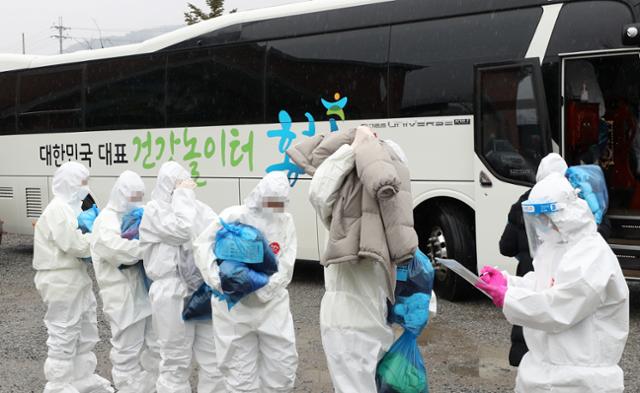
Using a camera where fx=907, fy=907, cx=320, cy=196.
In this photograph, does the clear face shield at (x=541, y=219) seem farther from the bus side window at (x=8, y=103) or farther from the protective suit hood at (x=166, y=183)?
the bus side window at (x=8, y=103)

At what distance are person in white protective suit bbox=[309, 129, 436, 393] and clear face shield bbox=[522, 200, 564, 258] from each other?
0.74m

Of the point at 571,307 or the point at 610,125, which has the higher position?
the point at 610,125

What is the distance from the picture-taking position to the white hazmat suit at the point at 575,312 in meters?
3.88

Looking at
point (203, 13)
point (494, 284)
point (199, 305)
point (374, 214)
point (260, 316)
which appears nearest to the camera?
point (494, 284)

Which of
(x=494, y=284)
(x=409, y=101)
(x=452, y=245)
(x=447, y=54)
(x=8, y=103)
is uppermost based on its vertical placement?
(x=447, y=54)

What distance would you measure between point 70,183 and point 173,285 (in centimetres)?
126

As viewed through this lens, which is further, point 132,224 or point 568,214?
point 132,224

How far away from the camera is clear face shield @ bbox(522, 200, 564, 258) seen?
4.07m

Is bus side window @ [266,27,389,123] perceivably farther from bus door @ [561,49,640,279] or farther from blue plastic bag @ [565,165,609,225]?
blue plastic bag @ [565,165,609,225]

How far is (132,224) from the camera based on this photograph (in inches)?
242

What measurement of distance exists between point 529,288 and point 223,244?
1.77 metres

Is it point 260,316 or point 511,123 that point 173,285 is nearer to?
point 260,316

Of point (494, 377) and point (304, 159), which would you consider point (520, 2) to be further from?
point (304, 159)

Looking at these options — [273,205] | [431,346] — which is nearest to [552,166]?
[431,346]
